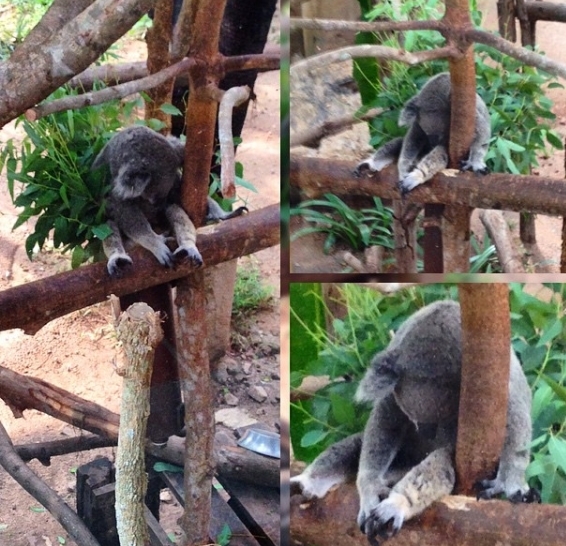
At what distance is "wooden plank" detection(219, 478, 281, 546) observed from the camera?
1757 mm

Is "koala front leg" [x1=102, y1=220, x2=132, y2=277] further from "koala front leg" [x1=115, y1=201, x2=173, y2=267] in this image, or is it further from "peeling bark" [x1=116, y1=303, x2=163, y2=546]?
"peeling bark" [x1=116, y1=303, x2=163, y2=546]

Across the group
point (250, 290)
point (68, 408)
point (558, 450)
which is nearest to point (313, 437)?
point (558, 450)

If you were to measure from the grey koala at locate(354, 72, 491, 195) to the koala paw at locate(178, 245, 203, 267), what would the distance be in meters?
0.94

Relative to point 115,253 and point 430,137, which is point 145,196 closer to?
point 115,253

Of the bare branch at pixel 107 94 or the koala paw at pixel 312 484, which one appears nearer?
the koala paw at pixel 312 484

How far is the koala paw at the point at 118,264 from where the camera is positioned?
5.77 feet

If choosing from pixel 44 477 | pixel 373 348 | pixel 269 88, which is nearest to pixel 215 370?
pixel 44 477

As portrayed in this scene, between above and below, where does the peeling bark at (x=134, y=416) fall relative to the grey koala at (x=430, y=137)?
below

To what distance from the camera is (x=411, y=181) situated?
1008 mm

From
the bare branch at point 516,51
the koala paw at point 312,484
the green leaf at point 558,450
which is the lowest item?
the koala paw at point 312,484

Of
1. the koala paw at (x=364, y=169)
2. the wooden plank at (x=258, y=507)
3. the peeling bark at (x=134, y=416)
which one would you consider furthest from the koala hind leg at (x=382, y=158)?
the wooden plank at (x=258, y=507)

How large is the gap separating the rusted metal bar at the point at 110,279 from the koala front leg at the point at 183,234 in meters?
0.03

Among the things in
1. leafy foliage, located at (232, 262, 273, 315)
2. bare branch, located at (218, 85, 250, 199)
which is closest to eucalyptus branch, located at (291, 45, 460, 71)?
bare branch, located at (218, 85, 250, 199)

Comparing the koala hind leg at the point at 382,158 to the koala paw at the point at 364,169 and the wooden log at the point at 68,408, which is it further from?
the wooden log at the point at 68,408
